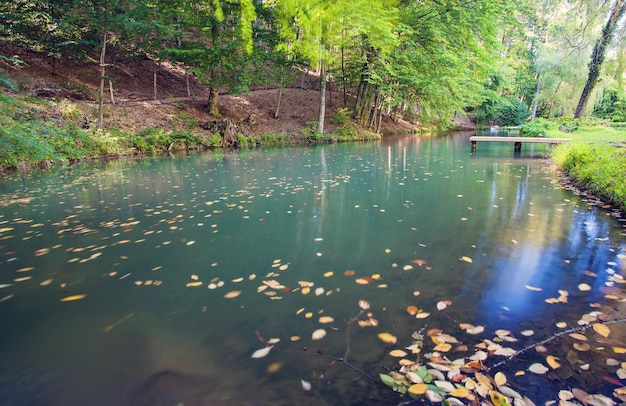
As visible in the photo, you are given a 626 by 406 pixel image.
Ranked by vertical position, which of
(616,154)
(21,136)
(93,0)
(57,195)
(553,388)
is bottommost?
(553,388)

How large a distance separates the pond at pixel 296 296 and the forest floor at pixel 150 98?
11.2 m

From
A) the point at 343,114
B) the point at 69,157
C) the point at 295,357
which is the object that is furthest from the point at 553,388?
the point at 343,114

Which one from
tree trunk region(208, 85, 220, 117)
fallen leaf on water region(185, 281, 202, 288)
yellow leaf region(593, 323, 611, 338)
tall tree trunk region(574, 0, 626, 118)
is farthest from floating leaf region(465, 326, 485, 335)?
tree trunk region(208, 85, 220, 117)

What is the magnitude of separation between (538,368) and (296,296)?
6.03ft

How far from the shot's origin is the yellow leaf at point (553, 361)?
84.4 inches

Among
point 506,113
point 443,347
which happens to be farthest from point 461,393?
point 506,113

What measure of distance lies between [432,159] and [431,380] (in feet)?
38.1

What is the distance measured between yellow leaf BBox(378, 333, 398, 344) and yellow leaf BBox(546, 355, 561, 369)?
3.15 feet

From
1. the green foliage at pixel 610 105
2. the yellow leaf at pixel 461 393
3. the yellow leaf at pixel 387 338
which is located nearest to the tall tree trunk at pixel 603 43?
the yellow leaf at pixel 387 338

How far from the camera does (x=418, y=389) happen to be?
198 centimetres

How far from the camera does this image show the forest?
519 inches

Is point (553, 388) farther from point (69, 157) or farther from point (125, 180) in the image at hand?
point (69, 157)

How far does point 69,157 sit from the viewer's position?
12188 millimetres

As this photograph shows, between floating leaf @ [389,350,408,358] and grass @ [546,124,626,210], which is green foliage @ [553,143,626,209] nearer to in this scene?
grass @ [546,124,626,210]
